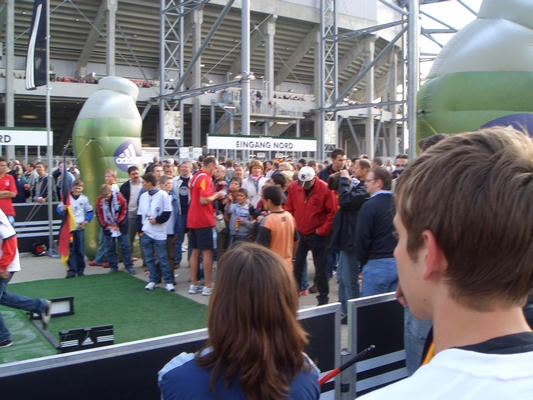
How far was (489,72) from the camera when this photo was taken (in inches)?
199

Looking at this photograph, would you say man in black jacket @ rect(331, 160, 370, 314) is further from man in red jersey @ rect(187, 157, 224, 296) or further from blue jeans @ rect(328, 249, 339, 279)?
blue jeans @ rect(328, 249, 339, 279)

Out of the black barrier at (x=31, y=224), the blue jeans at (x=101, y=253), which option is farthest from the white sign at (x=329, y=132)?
the blue jeans at (x=101, y=253)

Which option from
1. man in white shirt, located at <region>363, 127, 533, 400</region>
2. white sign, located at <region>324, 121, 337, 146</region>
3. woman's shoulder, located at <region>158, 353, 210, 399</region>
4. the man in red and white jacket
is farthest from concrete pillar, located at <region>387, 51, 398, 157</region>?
man in white shirt, located at <region>363, 127, 533, 400</region>

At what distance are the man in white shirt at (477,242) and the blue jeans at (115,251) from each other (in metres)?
8.75

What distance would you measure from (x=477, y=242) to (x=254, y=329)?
3.55ft

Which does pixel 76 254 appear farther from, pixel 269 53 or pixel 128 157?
pixel 269 53

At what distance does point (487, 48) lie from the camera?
5.07m

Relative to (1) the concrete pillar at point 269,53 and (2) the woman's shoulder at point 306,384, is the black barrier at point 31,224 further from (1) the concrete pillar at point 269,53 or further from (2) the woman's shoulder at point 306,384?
(1) the concrete pillar at point 269,53

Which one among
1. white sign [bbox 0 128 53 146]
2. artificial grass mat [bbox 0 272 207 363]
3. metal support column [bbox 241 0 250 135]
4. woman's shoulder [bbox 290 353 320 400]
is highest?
metal support column [bbox 241 0 250 135]

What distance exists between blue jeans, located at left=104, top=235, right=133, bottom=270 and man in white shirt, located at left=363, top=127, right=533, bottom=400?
8754mm

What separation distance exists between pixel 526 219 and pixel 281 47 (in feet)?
127

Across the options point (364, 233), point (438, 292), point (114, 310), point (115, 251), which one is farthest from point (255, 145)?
point (438, 292)

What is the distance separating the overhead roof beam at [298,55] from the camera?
1423 inches

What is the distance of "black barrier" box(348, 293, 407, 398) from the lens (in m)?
3.24
